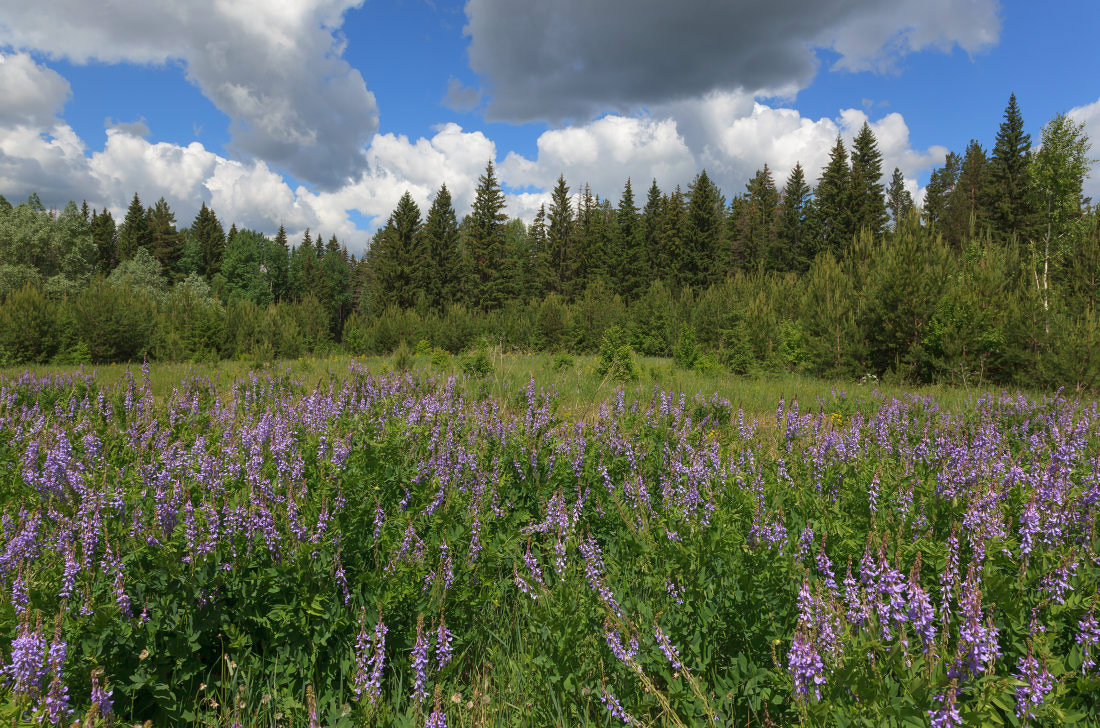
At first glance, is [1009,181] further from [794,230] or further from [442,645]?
[442,645]

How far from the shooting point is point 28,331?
17219mm

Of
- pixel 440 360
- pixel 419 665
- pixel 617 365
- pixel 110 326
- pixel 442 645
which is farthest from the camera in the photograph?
pixel 110 326

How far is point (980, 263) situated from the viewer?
15930 millimetres

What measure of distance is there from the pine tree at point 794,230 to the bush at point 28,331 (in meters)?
44.4

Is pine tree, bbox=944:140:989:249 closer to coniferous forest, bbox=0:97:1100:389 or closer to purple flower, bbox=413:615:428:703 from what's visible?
coniferous forest, bbox=0:97:1100:389

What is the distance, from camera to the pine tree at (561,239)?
166ft

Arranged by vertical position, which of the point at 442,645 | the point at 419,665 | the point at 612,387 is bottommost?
the point at 442,645

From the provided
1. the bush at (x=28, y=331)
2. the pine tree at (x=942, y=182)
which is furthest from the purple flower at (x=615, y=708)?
the pine tree at (x=942, y=182)

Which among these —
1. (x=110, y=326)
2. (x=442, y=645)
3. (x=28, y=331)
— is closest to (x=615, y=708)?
(x=442, y=645)

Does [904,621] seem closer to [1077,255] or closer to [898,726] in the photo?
[898,726]

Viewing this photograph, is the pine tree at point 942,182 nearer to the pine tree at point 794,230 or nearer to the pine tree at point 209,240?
the pine tree at point 794,230

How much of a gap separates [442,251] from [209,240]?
42.6m

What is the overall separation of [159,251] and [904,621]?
81282 millimetres

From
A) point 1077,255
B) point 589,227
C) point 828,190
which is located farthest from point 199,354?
point 828,190
